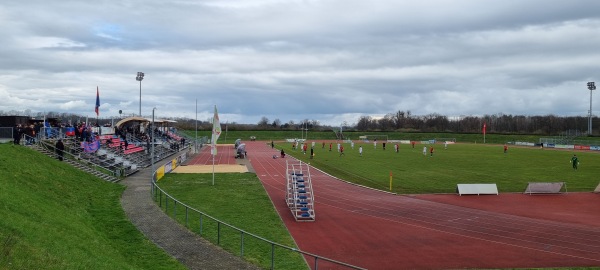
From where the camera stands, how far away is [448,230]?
22547 mm

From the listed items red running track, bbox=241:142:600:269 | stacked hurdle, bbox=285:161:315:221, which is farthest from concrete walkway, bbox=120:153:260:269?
stacked hurdle, bbox=285:161:315:221

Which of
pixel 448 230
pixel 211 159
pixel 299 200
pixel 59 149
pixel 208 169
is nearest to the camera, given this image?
pixel 448 230

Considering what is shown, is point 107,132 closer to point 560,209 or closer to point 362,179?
point 362,179

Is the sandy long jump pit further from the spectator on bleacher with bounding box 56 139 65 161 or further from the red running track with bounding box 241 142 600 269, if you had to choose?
the red running track with bounding box 241 142 600 269

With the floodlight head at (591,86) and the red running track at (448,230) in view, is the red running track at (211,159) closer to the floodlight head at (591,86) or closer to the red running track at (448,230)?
the red running track at (448,230)

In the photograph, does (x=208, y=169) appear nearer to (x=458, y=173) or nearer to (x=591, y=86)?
(x=458, y=173)

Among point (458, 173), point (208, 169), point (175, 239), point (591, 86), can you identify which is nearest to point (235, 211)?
point (175, 239)

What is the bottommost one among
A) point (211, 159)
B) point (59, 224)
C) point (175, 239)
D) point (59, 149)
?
point (175, 239)

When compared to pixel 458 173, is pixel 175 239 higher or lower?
lower

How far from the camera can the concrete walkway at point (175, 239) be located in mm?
15039

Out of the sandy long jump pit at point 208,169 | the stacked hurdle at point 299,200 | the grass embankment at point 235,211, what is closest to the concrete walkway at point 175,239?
the grass embankment at point 235,211

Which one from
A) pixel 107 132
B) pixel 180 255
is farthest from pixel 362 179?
pixel 107 132

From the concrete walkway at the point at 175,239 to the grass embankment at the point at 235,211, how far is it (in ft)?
1.87

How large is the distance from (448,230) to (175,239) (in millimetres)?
12435
